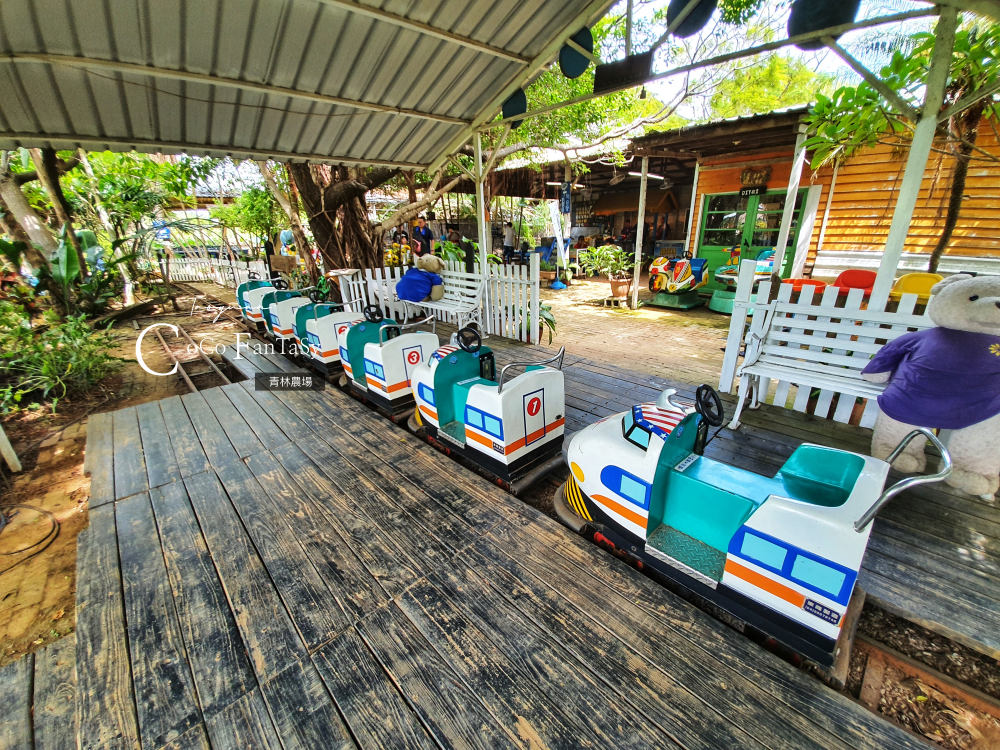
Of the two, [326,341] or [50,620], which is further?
[326,341]

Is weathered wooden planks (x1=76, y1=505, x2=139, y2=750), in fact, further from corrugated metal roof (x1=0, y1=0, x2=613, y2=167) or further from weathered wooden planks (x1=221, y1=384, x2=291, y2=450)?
corrugated metal roof (x1=0, y1=0, x2=613, y2=167)

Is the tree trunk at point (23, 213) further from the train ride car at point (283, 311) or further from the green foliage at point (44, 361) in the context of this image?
the train ride car at point (283, 311)

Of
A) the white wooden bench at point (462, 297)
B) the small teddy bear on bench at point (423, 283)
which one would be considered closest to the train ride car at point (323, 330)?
the small teddy bear on bench at point (423, 283)

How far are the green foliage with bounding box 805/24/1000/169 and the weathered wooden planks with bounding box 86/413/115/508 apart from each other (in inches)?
229

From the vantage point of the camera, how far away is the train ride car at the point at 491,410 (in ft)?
8.03

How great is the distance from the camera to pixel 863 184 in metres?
7.26

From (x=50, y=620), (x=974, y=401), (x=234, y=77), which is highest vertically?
(x=234, y=77)

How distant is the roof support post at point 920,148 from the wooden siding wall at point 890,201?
5.83 meters

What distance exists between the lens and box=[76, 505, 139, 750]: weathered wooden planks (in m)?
1.38

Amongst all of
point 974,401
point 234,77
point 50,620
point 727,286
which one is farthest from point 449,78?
point 727,286

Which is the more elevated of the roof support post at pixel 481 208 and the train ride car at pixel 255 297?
the roof support post at pixel 481 208

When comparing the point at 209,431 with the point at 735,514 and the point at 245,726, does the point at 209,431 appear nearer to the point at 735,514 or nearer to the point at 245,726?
the point at 245,726

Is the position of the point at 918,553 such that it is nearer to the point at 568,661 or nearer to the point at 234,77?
the point at 568,661

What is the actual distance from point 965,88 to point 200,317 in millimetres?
12377
